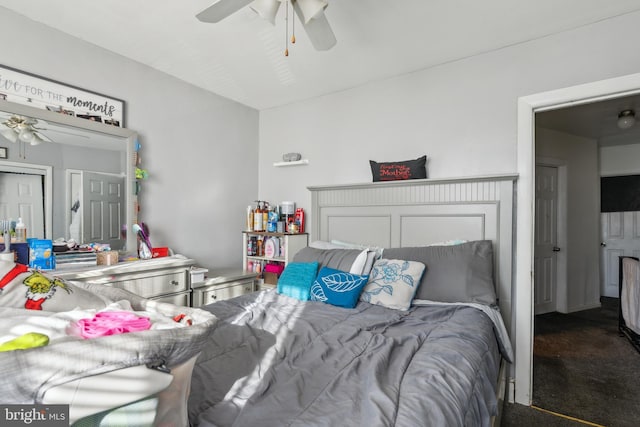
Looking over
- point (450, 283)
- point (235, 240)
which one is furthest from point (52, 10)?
point (450, 283)

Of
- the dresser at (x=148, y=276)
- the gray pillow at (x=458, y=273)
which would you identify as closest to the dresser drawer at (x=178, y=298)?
the dresser at (x=148, y=276)

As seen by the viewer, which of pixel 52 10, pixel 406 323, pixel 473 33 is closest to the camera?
Result: pixel 406 323

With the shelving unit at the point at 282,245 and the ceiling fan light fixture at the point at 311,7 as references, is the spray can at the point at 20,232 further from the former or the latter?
the ceiling fan light fixture at the point at 311,7

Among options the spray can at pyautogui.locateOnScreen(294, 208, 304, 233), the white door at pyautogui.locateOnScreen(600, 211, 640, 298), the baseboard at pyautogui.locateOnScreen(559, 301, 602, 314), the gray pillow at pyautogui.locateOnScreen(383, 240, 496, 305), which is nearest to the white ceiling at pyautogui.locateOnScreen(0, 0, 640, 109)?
the spray can at pyautogui.locateOnScreen(294, 208, 304, 233)

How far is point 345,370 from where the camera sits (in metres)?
1.18

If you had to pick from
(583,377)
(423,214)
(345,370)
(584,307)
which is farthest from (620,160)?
(345,370)

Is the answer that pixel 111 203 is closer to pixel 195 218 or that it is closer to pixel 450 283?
pixel 195 218

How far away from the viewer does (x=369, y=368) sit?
117cm

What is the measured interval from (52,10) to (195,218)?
177 centimetres

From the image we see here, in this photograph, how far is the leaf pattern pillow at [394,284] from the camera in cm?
199

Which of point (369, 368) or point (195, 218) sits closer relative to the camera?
point (369, 368)

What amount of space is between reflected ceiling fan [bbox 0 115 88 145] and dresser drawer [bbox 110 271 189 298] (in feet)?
3.50

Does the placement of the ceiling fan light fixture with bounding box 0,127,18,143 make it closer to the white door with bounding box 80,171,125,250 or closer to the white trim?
the white door with bounding box 80,171,125,250

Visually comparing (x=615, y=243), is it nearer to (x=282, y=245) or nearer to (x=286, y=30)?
(x=282, y=245)
